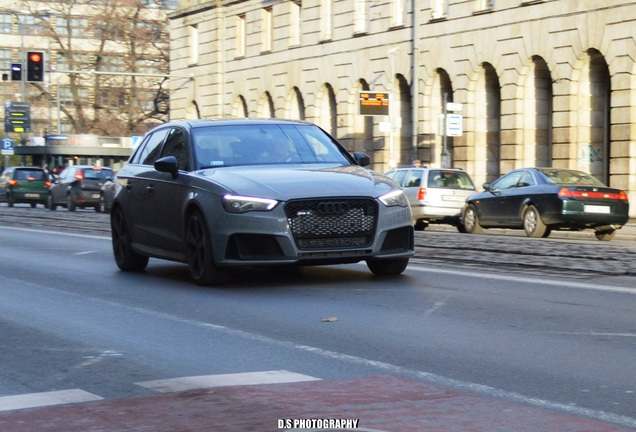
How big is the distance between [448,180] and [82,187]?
18204 millimetres

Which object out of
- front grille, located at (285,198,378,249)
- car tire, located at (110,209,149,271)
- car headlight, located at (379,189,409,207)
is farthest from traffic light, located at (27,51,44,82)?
front grille, located at (285,198,378,249)

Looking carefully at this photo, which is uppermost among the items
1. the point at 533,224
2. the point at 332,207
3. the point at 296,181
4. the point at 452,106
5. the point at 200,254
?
the point at 452,106

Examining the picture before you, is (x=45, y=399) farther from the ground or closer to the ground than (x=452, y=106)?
closer to the ground

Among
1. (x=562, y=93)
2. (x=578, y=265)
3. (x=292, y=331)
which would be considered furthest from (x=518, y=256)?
(x=562, y=93)

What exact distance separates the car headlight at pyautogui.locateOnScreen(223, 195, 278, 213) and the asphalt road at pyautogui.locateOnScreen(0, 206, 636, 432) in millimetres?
743

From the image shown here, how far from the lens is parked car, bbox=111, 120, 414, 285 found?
12086mm

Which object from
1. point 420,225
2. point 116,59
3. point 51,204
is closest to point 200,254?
point 420,225

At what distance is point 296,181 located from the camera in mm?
12328

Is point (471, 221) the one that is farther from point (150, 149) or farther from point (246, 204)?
point (246, 204)

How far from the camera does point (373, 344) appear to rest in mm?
8656

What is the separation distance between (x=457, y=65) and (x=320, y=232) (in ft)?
106

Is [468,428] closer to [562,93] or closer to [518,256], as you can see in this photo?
[518,256]

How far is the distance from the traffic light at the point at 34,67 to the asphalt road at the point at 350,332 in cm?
3013

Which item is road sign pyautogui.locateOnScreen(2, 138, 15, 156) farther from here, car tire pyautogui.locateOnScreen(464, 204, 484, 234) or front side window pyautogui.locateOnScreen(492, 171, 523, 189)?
front side window pyautogui.locateOnScreen(492, 171, 523, 189)
